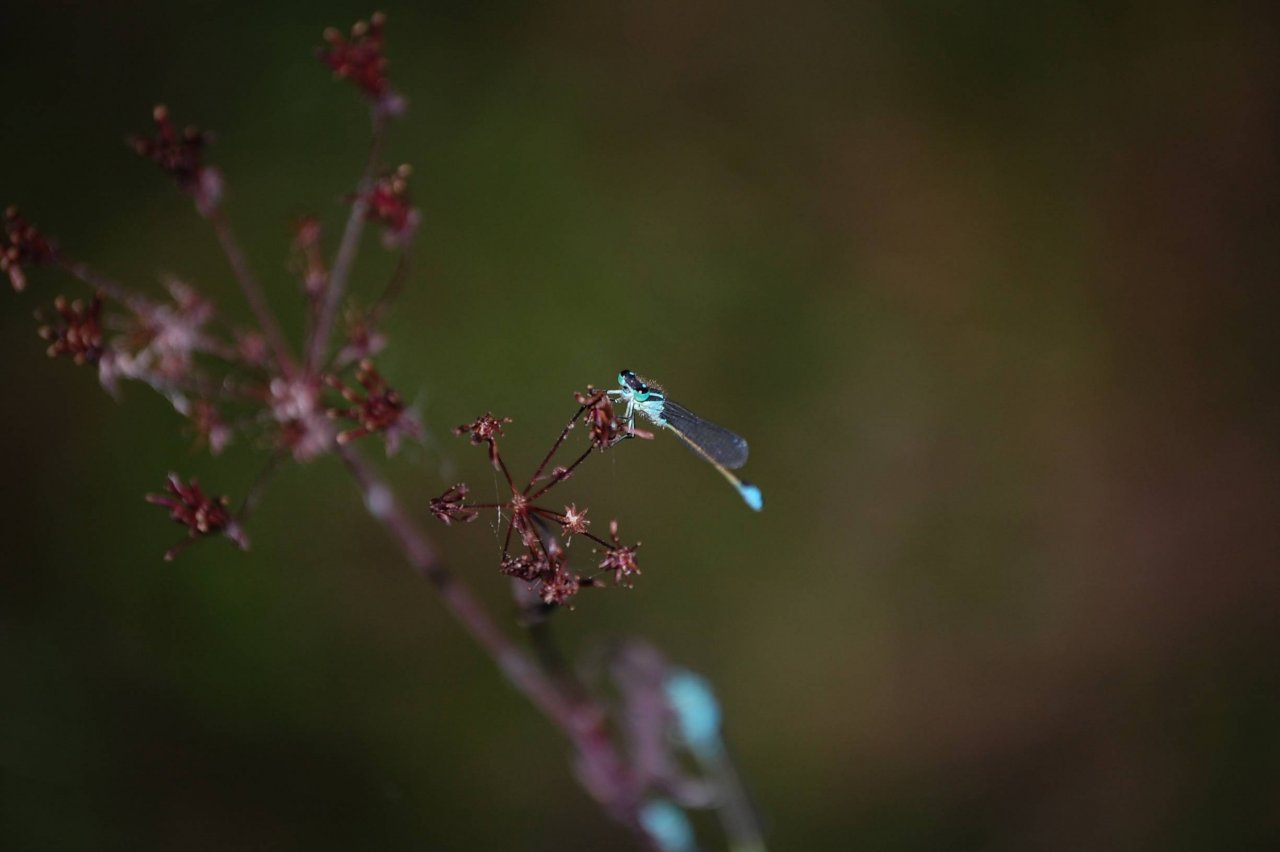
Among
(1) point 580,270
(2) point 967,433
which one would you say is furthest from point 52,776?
(2) point 967,433

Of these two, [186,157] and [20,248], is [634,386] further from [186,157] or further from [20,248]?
[20,248]

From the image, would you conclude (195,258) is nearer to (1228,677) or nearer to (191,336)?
(191,336)

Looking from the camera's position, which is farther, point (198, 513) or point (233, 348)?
point (233, 348)

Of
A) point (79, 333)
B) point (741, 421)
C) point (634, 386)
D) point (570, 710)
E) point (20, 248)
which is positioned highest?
point (741, 421)

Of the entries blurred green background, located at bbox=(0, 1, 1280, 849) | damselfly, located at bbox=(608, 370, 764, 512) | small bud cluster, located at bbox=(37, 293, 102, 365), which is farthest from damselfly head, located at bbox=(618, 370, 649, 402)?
blurred green background, located at bbox=(0, 1, 1280, 849)

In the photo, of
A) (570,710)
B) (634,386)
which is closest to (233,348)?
(634,386)

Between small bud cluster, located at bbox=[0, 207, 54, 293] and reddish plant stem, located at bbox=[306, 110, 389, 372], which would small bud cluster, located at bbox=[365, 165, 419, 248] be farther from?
small bud cluster, located at bbox=[0, 207, 54, 293]

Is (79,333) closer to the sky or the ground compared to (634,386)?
closer to the ground
